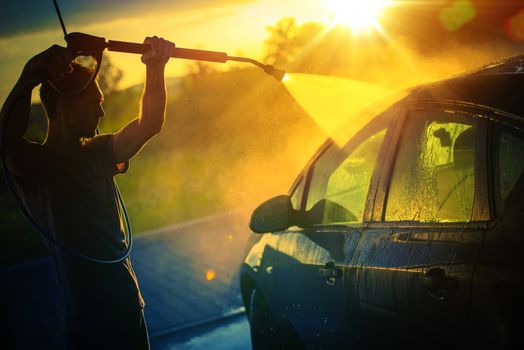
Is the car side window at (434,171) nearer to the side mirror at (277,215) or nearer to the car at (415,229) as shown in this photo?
the car at (415,229)

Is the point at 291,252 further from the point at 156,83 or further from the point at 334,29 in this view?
the point at 334,29

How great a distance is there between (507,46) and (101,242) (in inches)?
99.7

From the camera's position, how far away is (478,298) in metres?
1.80

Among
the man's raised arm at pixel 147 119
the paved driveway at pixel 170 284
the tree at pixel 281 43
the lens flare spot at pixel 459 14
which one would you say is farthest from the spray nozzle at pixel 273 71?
the tree at pixel 281 43

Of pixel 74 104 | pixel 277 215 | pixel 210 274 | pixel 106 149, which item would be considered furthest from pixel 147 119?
pixel 210 274

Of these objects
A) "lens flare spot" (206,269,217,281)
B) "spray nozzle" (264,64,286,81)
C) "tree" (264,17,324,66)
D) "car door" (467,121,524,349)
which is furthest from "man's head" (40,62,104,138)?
"tree" (264,17,324,66)

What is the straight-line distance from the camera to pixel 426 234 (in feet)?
7.21

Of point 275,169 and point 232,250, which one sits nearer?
point 232,250

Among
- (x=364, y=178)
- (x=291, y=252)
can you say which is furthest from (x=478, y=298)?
(x=291, y=252)

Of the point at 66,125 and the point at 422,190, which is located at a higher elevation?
the point at 66,125

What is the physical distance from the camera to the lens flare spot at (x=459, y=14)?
5629mm

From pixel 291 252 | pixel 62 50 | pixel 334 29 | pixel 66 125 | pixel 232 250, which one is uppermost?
pixel 334 29

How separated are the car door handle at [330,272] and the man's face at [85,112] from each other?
1.46 m

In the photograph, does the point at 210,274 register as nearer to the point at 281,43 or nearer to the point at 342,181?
the point at 342,181
